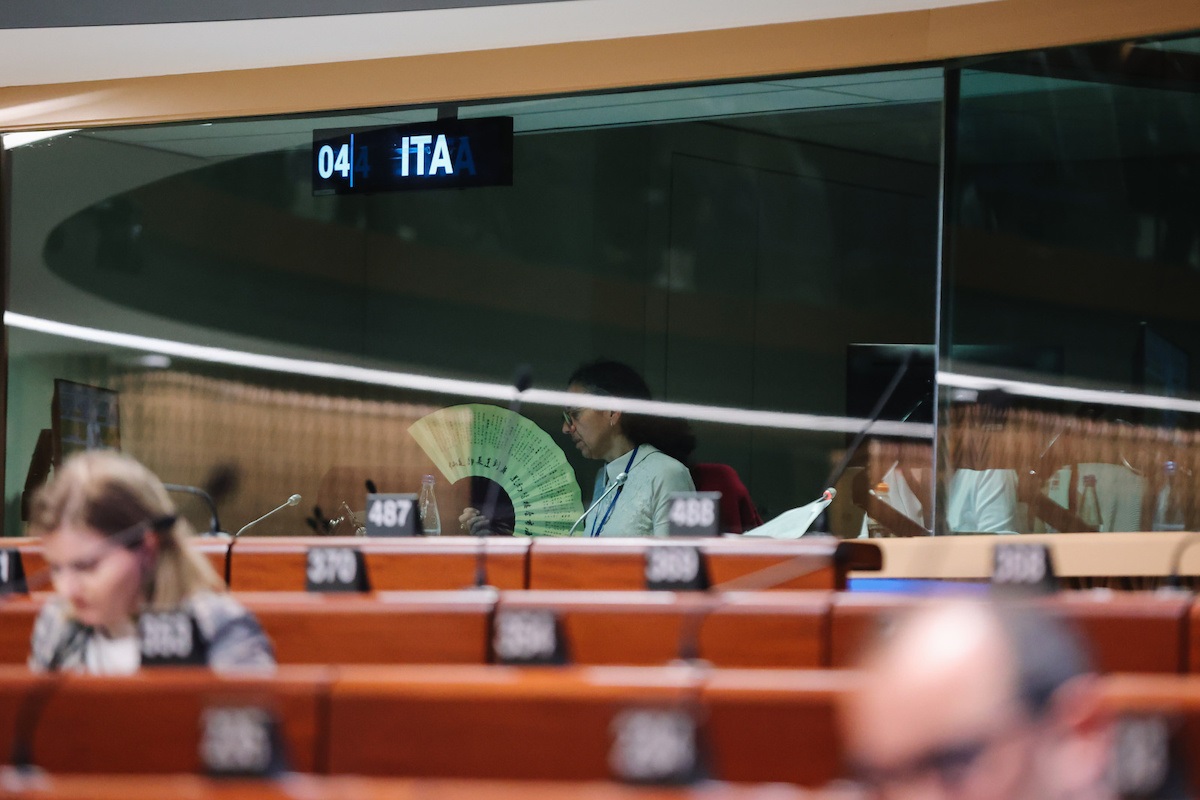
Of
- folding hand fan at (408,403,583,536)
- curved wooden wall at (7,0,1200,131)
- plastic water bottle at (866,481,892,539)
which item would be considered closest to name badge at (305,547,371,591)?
curved wooden wall at (7,0,1200,131)

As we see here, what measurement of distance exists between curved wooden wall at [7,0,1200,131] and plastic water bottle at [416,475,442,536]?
121 centimetres

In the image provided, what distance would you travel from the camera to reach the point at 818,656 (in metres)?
1.53

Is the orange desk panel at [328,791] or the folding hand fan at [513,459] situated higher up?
the folding hand fan at [513,459]

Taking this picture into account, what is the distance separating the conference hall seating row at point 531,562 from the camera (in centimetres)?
192

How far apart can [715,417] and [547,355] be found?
2.17 feet

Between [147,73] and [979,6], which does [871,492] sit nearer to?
[979,6]

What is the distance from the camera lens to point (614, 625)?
5.26 ft

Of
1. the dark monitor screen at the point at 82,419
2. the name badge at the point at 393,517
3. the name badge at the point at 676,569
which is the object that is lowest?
the name badge at the point at 676,569

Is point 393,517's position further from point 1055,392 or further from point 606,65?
point 1055,392

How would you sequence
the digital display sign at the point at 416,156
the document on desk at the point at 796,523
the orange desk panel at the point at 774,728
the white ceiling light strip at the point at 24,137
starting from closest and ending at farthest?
the orange desk panel at the point at 774,728 < the document on desk at the point at 796,523 < the digital display sign at the point at 416,156 < the white ceiling light strip at the point at 24,137

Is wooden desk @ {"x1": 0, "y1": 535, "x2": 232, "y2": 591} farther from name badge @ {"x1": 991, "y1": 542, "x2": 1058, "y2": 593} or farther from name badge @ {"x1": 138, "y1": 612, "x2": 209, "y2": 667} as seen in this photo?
name badge @ {"x1": 991, "y1": 542, "x2": 1058, "y2": 593}

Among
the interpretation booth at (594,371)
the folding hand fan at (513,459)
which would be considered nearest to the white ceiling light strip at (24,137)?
the interpretation booth at (594,371)

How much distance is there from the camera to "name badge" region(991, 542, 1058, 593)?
5.35ft

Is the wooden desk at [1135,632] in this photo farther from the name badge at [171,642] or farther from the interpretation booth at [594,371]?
the name badge at [171,642]
